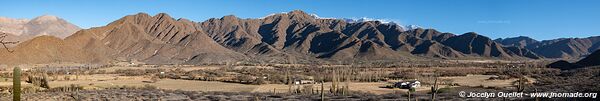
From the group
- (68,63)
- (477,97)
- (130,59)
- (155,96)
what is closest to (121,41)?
(130,59)

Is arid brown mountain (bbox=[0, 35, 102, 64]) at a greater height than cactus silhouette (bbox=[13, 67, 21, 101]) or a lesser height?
greater

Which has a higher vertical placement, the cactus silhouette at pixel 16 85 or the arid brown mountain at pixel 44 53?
the arid brown mountain at pixel 44 53

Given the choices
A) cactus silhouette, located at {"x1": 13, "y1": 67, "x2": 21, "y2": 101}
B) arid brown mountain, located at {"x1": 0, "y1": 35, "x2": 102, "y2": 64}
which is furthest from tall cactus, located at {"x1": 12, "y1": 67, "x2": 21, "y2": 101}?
arid brown mountain, located at {"x1": 0, "y1": 35, "x2": 102, "y2": 64}

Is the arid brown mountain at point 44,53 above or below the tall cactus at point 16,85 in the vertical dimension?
above

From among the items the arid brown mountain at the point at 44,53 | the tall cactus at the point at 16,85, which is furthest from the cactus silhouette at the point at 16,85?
the arid brown mountain at the point at 44,53

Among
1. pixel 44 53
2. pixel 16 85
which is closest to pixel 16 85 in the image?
pixel 16 85

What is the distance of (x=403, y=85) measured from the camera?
200 ft

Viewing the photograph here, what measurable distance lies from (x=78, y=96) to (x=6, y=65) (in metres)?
95.9

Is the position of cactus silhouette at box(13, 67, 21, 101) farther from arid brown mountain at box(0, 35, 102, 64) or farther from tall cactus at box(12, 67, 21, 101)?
arid brown mountain at box(0, 35, 102, 64)

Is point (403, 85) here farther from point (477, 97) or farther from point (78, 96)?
point (78, 96)

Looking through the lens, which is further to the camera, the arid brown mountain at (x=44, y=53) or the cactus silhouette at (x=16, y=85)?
the arid brown mountain at (x=44, y=53)

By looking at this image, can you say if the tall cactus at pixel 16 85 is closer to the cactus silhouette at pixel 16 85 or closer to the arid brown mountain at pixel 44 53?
the cactus silhouette at pixel 16 85

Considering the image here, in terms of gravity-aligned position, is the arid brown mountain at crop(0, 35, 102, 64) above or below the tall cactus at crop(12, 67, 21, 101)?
above

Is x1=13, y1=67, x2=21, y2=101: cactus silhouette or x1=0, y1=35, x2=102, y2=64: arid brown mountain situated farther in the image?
x1=0, y1=35, x2=102, y2=64: arid brown mountain
